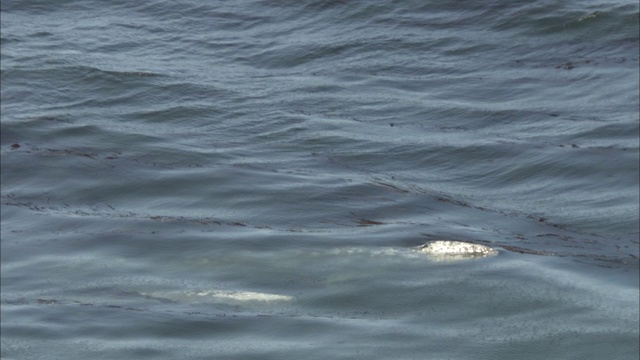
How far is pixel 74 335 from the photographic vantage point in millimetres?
8859

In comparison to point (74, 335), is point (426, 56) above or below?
above

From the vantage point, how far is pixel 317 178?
1173cm

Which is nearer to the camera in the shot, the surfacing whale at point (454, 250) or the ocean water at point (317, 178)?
the ocean water at point (317, 178)

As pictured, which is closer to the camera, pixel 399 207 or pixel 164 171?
pixel 399 207

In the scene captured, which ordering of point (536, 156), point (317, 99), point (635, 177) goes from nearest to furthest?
point (635, 177)
point (536, 156)
point (317, 99)

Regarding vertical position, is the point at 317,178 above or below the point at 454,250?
above

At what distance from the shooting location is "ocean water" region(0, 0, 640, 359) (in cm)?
879

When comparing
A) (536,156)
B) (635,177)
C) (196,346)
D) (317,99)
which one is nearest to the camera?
(196,346)

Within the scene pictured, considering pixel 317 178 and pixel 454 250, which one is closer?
pixel 454 250

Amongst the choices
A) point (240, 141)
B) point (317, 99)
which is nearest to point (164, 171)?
point (240, 141)

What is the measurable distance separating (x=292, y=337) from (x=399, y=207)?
2.63 m

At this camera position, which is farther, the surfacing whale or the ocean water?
the surfacing whale

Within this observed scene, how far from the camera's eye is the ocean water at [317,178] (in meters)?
8.79

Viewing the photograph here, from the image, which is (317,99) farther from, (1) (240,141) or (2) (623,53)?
(2) (623,53)
